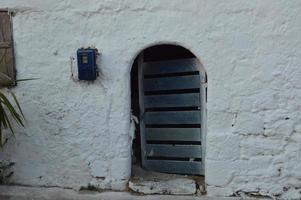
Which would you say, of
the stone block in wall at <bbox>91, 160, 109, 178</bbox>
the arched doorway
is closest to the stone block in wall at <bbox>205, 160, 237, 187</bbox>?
the arched doorway

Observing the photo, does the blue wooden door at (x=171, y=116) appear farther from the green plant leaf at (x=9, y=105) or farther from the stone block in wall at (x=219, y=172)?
the green plant leaf at (x=9, y=105)

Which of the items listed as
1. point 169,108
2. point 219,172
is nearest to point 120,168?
point 169,108

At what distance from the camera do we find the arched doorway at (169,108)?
4.26 meters

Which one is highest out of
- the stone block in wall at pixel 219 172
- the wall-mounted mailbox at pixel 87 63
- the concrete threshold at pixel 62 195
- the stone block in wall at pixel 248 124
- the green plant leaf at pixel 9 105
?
the wall-mounted mailbox at pixel 87 63

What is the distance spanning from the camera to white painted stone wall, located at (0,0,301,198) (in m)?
3.80

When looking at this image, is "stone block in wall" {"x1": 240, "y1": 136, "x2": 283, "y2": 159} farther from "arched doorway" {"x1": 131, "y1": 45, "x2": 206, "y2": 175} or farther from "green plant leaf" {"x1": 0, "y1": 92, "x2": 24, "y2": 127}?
"green plant leaf" {"x1": 0, "y1": 92, "x2": 24, "y2": 127}

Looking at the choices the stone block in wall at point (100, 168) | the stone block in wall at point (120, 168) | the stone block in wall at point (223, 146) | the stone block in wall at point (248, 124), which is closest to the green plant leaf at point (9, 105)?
the stone block in wall at point (100, 168)

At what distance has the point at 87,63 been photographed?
400 centimetres

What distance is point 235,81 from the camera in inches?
153

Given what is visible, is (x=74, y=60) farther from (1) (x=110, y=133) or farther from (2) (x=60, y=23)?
(1) (x=110, y=133)

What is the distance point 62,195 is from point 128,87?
1.16 metres

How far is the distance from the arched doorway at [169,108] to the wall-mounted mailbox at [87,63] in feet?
1.78

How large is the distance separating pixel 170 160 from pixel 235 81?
3.44ft

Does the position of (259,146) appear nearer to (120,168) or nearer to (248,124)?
(248,124)
